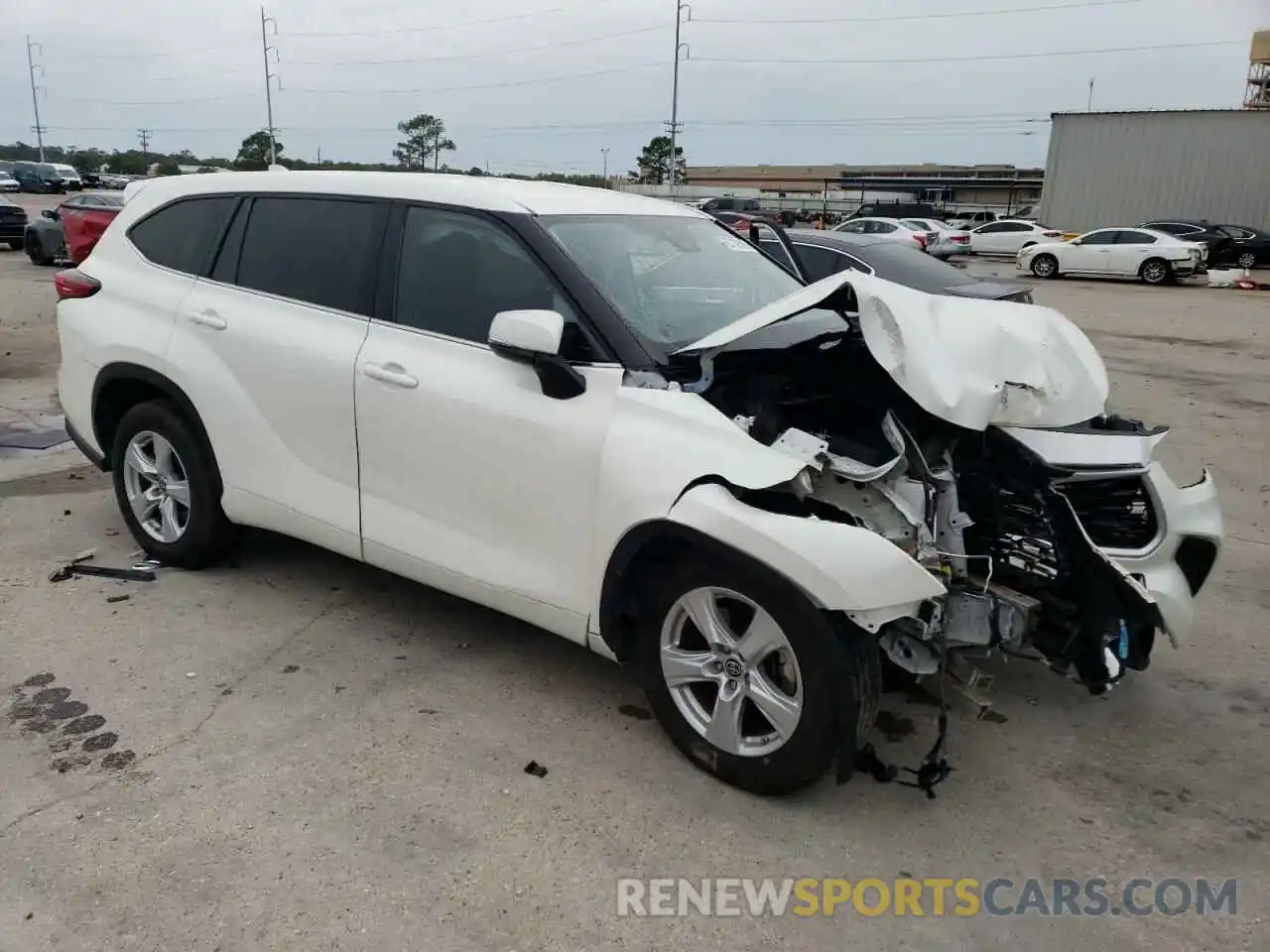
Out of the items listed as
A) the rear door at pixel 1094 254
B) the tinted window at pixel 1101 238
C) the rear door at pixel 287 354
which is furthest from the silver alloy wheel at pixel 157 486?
the tinted window at pixel 1101 238

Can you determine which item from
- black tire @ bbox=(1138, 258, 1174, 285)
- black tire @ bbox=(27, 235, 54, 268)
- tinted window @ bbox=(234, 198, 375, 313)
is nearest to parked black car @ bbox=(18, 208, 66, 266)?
black tire @ bbox=(27, 235, 54, 268)

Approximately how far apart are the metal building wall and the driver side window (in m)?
38.8

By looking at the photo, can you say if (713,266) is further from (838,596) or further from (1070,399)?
(838,596)

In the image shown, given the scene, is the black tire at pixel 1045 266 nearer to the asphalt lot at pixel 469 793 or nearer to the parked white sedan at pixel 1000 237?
the parked white sedan at pixel 1000 237

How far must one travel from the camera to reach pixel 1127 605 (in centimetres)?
320

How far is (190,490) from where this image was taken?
4551 mm

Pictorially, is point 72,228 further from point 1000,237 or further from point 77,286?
point 1000,237

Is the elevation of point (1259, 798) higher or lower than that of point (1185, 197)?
lower

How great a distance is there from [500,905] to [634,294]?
206cm

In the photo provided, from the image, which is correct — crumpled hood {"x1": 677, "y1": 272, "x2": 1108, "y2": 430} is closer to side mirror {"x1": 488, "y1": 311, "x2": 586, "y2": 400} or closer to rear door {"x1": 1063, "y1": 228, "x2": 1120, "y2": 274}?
side mirror {"x1": 488, "y1": 311, "x2": 586, "y2": 400}

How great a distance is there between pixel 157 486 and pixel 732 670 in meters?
3.09

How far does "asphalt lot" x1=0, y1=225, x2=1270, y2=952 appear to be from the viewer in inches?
104

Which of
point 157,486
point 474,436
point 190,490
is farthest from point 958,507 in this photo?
point 157,486

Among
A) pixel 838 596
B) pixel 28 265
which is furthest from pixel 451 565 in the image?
pixel 28 265
